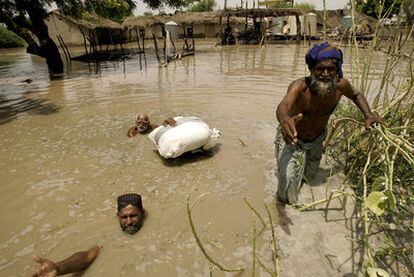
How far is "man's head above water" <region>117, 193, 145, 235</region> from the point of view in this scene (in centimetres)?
283

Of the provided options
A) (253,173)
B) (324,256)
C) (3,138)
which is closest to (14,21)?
(3,138)

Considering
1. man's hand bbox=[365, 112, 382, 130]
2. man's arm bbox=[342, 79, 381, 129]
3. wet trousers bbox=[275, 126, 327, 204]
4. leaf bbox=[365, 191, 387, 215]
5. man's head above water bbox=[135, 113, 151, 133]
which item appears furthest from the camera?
man's head above water bbox=[135, 113, 151, 133]

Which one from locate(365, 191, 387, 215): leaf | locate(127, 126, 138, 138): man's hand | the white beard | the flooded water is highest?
the white beard

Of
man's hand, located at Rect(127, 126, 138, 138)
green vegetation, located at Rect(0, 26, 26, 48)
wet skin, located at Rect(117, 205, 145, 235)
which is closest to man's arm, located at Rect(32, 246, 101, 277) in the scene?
wet skin, located at Rect(117, 205, 145, 235)

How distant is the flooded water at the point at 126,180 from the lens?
267 centimetres

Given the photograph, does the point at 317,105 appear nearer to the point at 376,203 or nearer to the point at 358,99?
the point at 358,99

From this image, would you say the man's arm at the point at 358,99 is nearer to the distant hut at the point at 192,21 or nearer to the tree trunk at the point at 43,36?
the tree trunk at the point at 43,36

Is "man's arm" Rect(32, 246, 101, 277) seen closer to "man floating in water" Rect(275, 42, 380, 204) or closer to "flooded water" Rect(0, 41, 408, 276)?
"flooded water" Rect(0, 41, 408, 276)

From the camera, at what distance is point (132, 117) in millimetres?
6160

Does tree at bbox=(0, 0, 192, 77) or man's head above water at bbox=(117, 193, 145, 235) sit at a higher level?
tree at bbox=(0, 0, 192, 77)

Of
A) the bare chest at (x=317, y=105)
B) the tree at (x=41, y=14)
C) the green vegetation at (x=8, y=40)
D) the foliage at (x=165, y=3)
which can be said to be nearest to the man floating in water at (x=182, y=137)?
the bare chest at (x=317, y=105)

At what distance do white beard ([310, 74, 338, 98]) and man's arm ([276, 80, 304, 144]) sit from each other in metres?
0.11

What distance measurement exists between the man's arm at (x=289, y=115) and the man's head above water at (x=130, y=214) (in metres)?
1.42

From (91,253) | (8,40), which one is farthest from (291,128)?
(8,40)
